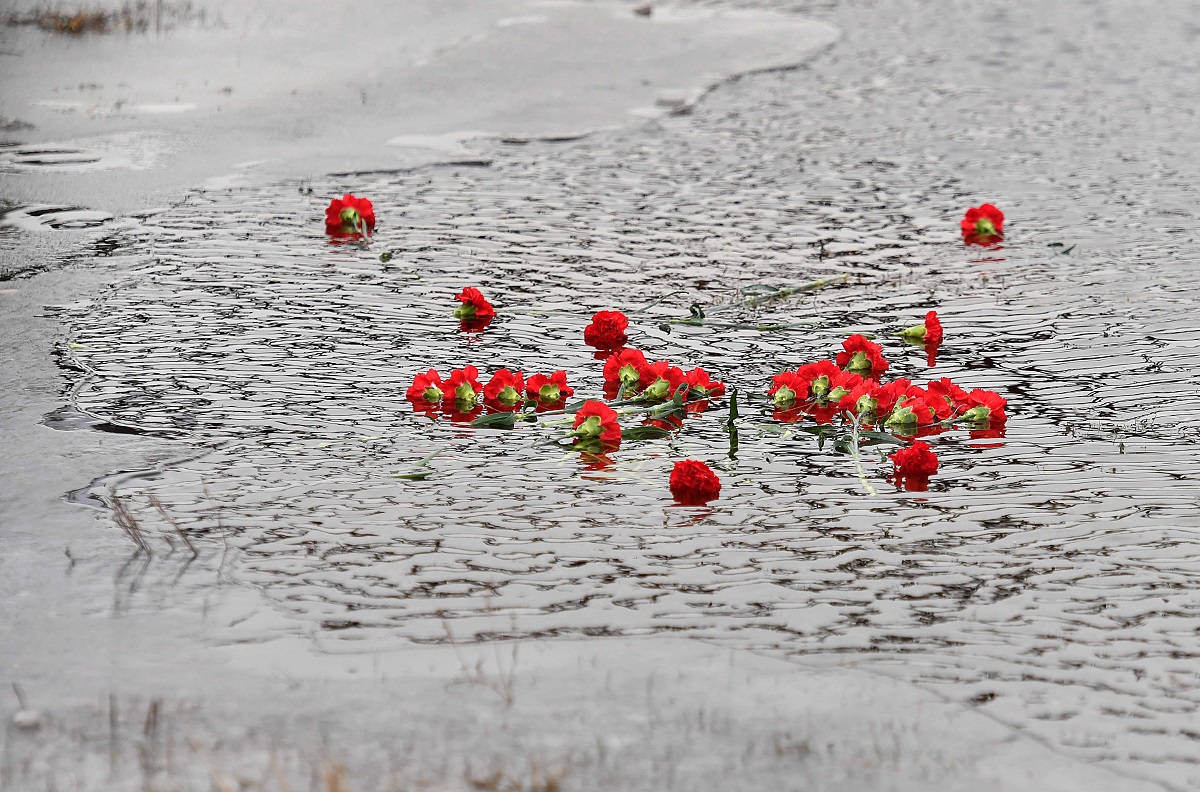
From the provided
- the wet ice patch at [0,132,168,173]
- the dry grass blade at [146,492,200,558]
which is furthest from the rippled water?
the wet ice patch at [0,132,168,173]

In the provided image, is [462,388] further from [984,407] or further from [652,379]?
[984,407]

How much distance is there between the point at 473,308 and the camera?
5.14 metres

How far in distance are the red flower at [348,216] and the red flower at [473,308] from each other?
4.49 feet

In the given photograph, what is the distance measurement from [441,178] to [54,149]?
7.93 feet

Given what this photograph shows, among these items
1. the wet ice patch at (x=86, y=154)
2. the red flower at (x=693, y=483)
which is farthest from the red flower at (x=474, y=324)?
the wet ice patch at (x=86, y=154)

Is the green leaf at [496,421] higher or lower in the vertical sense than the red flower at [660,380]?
lower

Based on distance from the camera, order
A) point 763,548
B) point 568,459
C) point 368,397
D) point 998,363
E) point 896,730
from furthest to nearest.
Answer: point 998,363
point 368,397
point 568,459
point 763,548
point 896,730

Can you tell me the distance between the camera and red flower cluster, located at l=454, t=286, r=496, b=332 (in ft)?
16.7

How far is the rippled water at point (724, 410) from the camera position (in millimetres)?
2992

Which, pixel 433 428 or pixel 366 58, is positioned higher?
pixel 366 58

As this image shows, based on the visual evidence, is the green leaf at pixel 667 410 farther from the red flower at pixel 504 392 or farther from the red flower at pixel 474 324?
the red flower at pixel 474 324

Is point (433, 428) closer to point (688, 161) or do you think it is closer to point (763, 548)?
point (763, 548)

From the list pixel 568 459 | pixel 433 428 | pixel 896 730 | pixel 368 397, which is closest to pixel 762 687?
pixel 896 730

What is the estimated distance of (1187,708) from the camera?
8.68 feet
